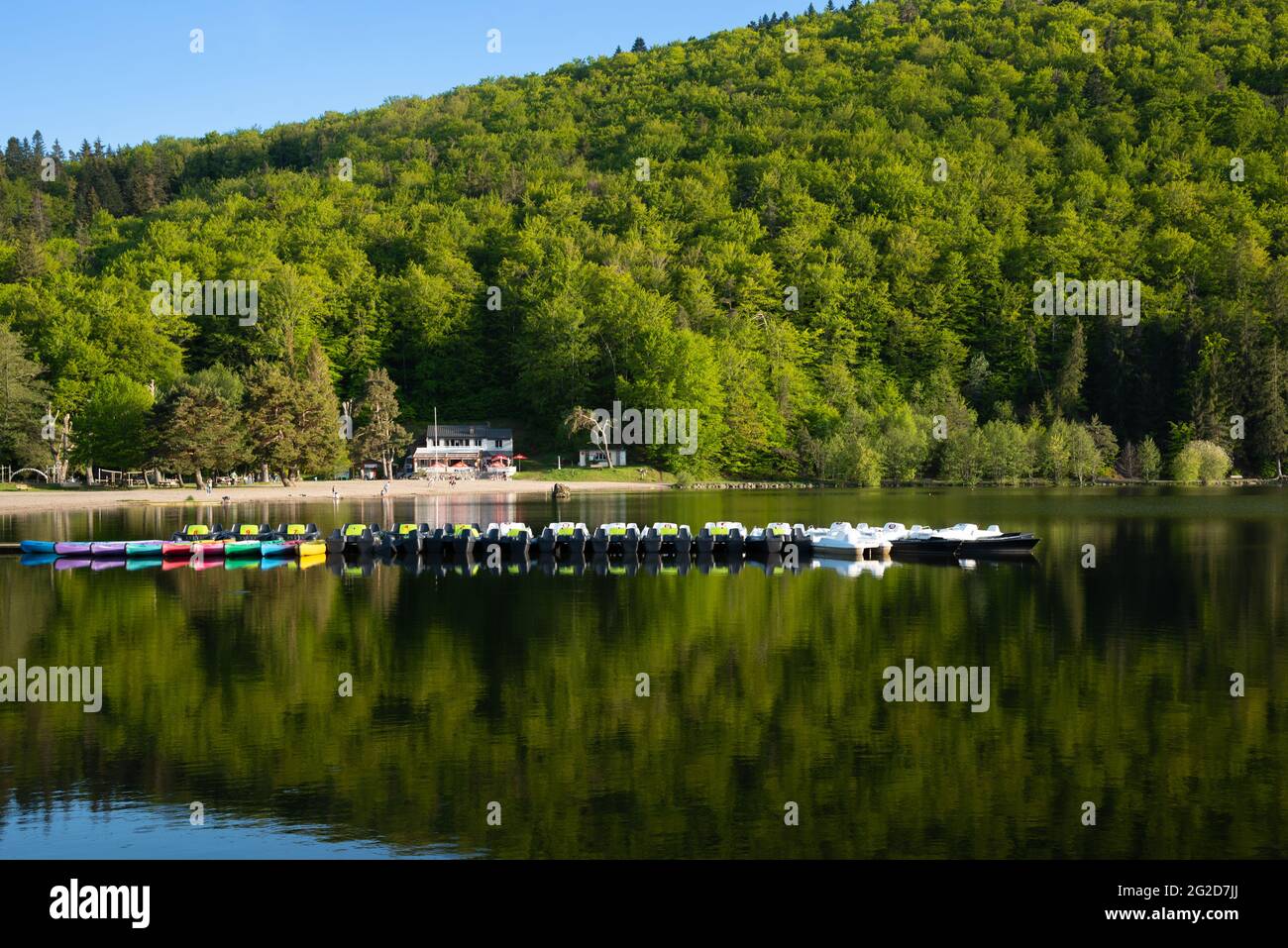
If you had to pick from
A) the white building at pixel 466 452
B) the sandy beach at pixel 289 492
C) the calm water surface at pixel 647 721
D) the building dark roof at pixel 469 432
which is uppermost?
the building dark roof at pixel 469 432

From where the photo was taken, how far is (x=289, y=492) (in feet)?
324

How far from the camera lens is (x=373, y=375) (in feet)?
455

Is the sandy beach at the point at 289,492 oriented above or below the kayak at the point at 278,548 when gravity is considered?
above

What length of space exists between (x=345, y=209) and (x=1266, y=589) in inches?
6792

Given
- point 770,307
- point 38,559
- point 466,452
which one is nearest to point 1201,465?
point 770,307

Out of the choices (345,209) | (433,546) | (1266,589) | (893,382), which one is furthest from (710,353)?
(1266,589)

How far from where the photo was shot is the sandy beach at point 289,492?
287 ft

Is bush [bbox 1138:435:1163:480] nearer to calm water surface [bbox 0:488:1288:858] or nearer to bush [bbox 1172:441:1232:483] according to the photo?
bush [bbox 1172:441:1232:483]

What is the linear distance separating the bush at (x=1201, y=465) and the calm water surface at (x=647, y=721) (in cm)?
9294

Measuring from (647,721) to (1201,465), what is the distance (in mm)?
120619

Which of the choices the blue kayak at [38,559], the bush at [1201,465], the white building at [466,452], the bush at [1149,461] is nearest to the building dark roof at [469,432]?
the white building at [466,452]

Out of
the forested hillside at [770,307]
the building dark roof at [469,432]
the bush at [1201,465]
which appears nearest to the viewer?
the bush at [1201,465]

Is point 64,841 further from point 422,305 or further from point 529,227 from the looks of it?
point 529,227

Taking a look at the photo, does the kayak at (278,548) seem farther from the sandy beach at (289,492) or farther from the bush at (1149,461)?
A: the bush at (1149,461)
